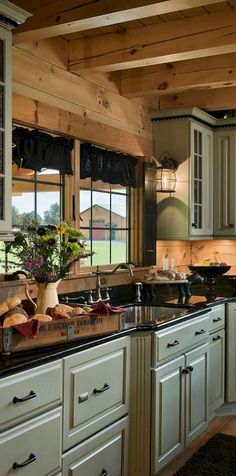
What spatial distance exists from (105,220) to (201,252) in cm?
165

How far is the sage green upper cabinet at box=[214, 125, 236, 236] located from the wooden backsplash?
35 centimetres

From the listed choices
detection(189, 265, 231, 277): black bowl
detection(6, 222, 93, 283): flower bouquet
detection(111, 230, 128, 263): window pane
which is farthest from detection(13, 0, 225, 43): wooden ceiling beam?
detection(189, 265, 231, 277): black bowl

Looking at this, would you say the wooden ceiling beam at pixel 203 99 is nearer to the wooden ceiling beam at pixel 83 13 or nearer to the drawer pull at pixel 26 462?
the wooden ceiling beam at pixel 83 13

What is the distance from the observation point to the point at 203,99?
15.4 feet

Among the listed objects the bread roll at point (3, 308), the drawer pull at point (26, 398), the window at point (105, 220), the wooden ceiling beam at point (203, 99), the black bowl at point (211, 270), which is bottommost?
the drawer pull at point (26, 398)

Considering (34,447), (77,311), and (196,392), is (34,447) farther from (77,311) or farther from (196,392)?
(196,392)

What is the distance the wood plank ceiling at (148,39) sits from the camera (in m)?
2.77

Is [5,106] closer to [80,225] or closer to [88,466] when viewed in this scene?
[80,225]

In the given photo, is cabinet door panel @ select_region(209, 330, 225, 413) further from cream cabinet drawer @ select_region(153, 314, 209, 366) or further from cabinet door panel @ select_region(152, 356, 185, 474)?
cabinet door panel @ select_region(152, 356, 185, 474)

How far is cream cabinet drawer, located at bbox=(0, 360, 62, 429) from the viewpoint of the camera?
202 cm

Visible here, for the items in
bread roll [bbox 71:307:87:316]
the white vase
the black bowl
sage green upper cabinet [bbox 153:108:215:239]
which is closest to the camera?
bread roll [bbox 71:307:87:316]

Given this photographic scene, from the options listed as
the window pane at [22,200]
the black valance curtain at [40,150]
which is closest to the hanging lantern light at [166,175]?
the black valance curtain at [40,150]

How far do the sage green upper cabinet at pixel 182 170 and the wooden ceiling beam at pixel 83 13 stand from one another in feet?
6.29

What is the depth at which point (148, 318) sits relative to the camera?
383cm
